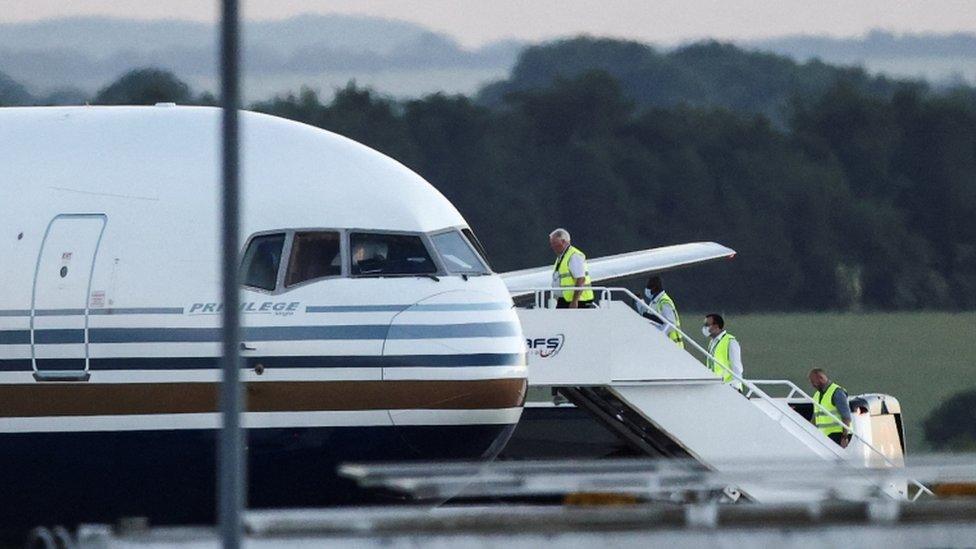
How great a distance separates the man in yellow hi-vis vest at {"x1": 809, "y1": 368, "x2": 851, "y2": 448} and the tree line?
1982 cm

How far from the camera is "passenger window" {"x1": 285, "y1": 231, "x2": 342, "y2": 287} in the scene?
53.6 feet

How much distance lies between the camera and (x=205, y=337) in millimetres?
15953

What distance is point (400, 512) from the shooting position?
10.9 meters

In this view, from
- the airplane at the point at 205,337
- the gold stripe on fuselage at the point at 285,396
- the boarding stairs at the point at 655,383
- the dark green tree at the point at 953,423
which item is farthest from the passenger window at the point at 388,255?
the dark green tree at the point at 953,423

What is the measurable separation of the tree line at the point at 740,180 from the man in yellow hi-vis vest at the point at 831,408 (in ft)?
65.0

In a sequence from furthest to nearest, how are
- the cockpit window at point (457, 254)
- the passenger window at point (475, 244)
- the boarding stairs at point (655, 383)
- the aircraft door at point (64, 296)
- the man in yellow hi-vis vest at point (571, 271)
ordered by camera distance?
the man in yellow hi-vis vest at point (571, 271), the boarding stairs at point (655, 383), the passenger window at point (475, 244), the cockpit window at point (457, 254), the aircraft door at point (64, 296)

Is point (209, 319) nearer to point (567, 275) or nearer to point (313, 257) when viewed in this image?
point (313, 257)

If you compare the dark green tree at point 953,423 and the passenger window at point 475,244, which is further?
the dark green tree at point 953,423

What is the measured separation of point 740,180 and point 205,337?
3420 centimetres

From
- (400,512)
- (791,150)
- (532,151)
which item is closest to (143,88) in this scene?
(400,512)

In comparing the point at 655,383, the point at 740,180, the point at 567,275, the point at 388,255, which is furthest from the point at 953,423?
the point at 388,255

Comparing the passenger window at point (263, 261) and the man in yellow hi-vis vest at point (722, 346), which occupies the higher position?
the passenger window at point (263, 261)

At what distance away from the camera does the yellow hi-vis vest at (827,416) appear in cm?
2431

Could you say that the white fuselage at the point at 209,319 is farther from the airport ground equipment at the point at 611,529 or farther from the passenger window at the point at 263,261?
the airport ground equipment at the point at 611,529
